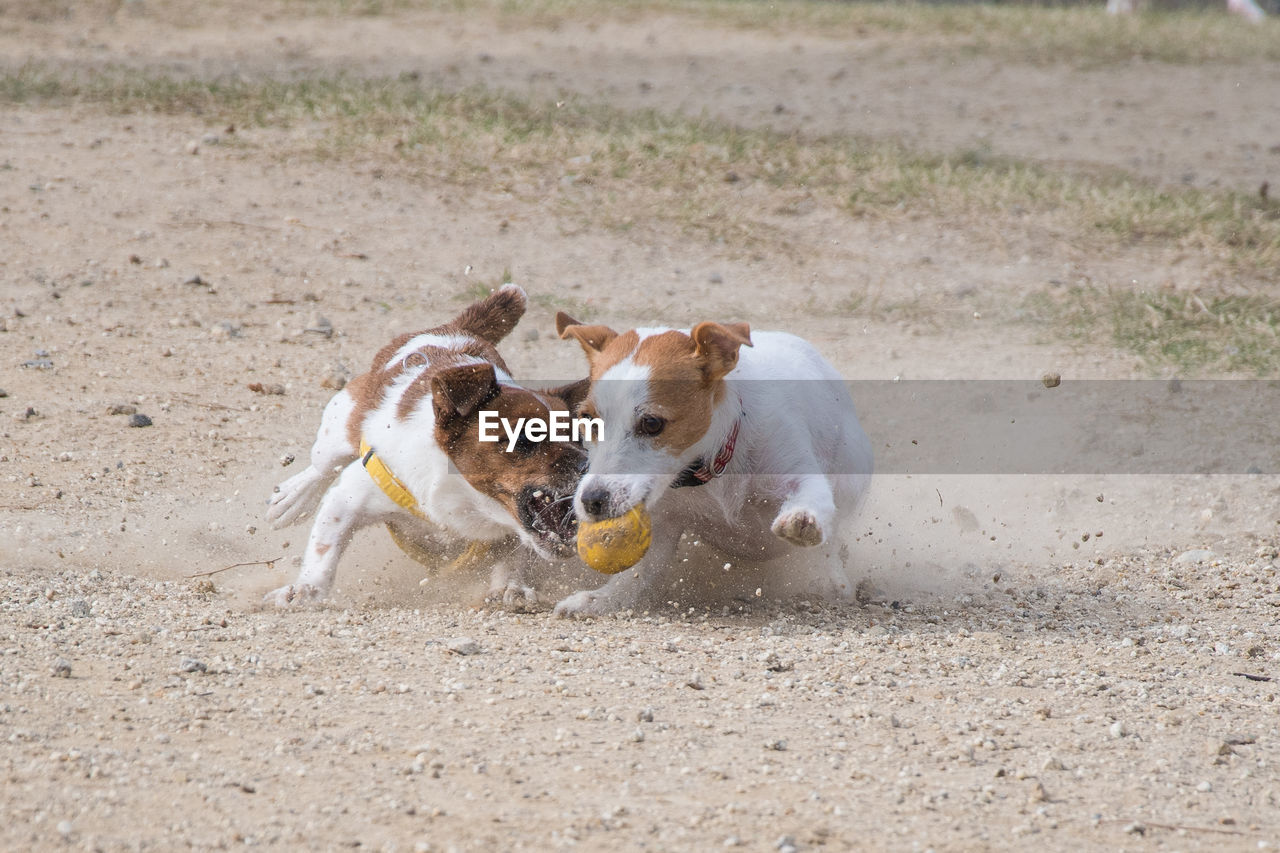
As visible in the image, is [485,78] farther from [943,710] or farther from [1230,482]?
[943,710]

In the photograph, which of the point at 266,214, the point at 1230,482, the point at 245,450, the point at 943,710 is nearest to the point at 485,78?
the point at 266,214

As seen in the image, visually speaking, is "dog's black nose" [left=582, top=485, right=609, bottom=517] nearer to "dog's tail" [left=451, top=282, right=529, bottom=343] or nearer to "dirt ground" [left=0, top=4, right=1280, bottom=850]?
"dirt ground" [left=0, top=4, right=1280, bottom=850]

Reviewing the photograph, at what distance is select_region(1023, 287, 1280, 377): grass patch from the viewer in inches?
304

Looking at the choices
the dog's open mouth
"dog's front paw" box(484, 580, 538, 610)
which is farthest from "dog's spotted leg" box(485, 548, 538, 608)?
the dog's open mouth

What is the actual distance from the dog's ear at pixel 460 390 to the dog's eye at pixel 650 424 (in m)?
0.60

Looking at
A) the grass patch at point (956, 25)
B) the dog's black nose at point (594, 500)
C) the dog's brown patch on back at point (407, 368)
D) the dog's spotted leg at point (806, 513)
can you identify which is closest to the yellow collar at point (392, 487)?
the dog's brown patch on back at point (407, 368)

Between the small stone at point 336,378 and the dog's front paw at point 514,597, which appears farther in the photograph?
the small stone at point 336,378

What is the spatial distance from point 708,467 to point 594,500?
0.62 metres

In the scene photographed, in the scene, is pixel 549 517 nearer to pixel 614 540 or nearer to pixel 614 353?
pixel 614 540

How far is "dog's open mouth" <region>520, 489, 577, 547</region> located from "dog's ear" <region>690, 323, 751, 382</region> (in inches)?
25.5

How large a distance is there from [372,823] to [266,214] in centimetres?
654

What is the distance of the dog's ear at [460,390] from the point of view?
4.75 m

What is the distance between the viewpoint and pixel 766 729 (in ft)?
12.7

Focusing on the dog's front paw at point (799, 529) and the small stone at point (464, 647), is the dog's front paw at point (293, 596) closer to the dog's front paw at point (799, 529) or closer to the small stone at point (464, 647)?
the small stone at point (464, 647)
